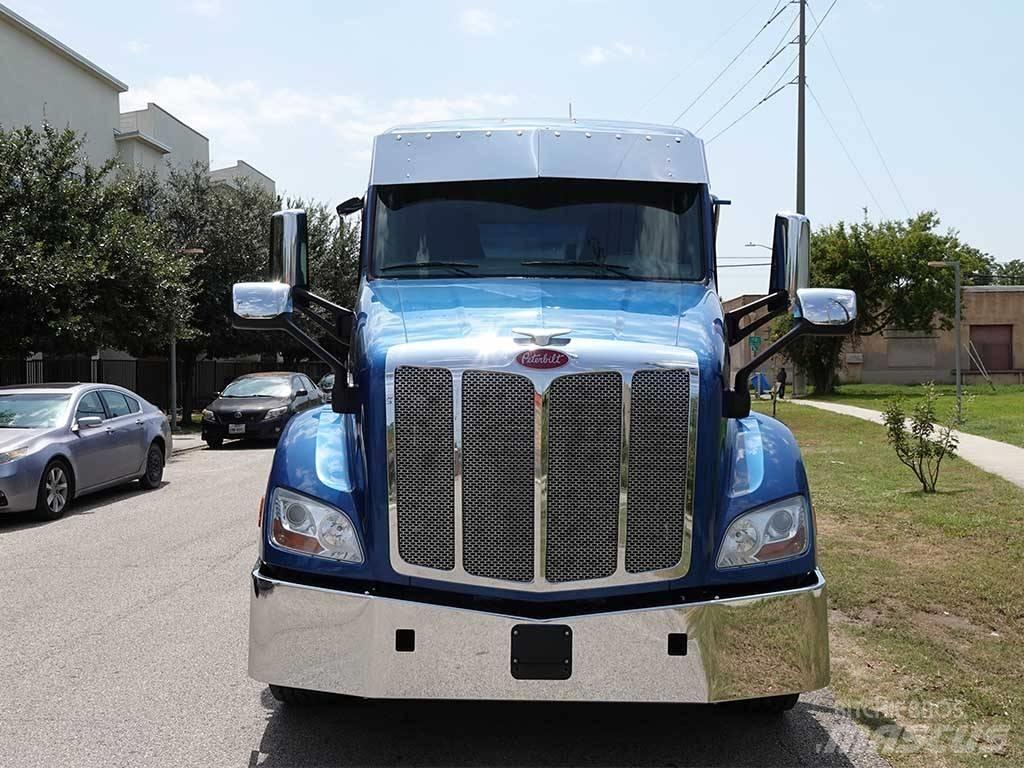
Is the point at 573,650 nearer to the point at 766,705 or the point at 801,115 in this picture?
the point at 766,705

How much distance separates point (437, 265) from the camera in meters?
5.73

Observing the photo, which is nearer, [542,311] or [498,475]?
[498,475]

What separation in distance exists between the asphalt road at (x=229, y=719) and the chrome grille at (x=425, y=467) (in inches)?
37.3

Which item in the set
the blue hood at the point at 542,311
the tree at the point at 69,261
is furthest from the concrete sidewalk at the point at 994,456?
the tree at the point at 69,261

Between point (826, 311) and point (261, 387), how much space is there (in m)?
19.5

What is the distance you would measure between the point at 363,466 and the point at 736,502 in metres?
1.52

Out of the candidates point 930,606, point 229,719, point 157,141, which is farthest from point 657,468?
point 157,141

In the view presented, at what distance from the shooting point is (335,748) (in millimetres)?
4566

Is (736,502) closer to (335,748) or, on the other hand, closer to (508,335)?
(508,335)

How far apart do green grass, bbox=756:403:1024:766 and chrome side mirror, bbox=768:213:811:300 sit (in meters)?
2.07

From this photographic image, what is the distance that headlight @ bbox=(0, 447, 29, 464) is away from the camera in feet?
36.7

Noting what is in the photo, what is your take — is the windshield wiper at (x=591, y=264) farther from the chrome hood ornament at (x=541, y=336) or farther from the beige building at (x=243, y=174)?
the beige building at (x=243, y=174)

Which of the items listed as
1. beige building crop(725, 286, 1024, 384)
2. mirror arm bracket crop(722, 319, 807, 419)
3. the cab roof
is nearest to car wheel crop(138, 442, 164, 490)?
the cab roof

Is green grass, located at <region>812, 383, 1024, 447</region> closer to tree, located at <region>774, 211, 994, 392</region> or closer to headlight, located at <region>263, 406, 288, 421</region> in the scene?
tree, located at <region>774, 211, 994, 392</region>
